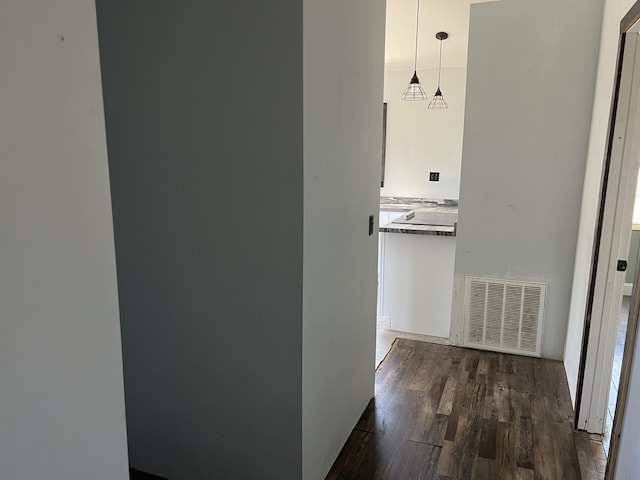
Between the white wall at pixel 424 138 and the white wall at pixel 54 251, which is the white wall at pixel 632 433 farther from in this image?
the white wall at pixel 424 138

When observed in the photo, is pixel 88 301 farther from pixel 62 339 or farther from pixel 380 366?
pixel 380 366

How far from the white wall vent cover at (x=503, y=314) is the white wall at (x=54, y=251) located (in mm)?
2737

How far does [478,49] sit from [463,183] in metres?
0.83

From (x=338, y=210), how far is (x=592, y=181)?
1.54 metres

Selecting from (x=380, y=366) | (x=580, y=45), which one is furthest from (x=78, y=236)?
(x=580, y=45)

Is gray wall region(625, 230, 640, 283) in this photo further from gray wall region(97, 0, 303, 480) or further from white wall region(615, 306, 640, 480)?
gray wall region(97, 0, 303, 480)

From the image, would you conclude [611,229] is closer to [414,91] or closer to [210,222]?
[210,222]

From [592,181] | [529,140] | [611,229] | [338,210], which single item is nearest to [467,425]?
[611,229]

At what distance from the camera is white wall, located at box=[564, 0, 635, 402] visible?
2.23 metres

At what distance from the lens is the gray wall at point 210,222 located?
4.76ft

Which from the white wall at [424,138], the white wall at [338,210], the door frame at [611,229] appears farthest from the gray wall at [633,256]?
the white wall at [338,210]

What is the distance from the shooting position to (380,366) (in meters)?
2.89

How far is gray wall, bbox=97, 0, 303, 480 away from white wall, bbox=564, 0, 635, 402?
5.22 feet

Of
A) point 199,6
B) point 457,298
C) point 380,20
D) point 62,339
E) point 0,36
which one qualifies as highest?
point 380,20
